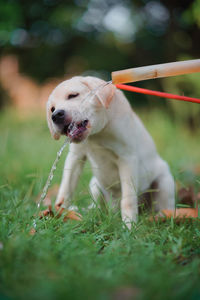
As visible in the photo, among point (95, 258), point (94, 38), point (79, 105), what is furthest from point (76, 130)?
point (94, 38)

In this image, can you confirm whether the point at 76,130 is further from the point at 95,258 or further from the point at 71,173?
the point at 95,258

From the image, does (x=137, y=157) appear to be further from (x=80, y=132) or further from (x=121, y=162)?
(x=80, y=132)

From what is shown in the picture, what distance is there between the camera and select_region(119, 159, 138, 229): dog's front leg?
8.29 feet

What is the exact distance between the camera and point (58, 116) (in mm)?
2248

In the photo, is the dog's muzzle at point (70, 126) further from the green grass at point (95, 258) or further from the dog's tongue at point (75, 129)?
the green grass at point (95, 258)

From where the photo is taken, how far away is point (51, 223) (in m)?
2.11

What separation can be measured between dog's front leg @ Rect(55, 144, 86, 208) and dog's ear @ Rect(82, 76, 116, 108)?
55 cm

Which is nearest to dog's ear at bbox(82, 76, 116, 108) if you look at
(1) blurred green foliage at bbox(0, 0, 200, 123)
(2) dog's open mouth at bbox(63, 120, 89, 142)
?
(2) dog's open mouth at bbox(63, 120, 89, 142)

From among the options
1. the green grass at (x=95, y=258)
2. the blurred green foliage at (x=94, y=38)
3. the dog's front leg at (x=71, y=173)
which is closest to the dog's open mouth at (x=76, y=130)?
the dog's front leg at (x=71, y=173)

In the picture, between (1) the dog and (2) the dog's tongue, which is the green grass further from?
(2) the dog's tongue

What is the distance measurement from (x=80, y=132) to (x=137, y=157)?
1.89 ft

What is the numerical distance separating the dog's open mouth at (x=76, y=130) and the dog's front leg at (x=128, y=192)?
42cm

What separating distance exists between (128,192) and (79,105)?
75cm

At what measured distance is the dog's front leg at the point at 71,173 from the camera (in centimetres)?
277
